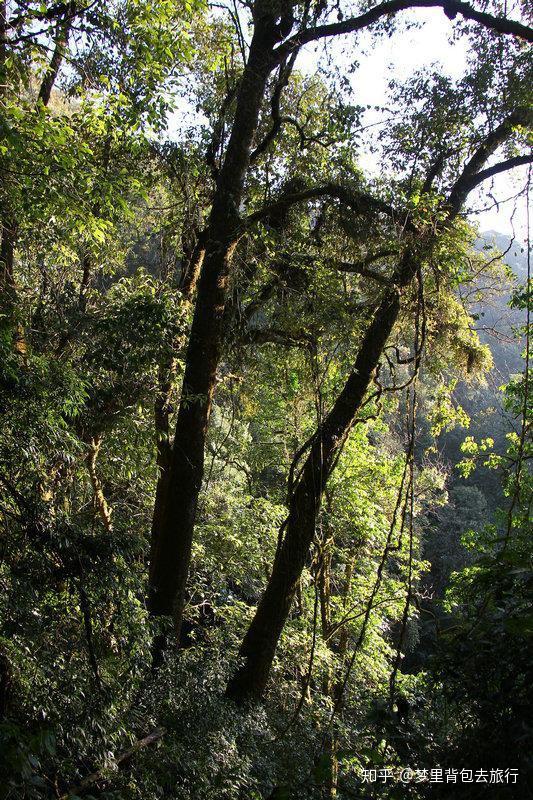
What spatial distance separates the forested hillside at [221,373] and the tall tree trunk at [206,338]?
2 cm

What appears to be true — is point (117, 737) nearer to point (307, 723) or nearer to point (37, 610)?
point (37, 610)

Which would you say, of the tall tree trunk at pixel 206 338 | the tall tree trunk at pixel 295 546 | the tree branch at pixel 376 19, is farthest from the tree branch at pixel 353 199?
the tree branch at pixel 376 19

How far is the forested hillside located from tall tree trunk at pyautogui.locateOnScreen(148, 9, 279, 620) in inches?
0.8

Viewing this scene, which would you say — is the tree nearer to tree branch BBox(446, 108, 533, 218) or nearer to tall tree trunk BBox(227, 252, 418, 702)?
tall tree trunk BBox(227, 252, 418, 702)

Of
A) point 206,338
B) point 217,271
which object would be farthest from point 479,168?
point 206,338

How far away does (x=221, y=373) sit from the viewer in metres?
5.73

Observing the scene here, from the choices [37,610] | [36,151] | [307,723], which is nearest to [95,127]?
[36,151]

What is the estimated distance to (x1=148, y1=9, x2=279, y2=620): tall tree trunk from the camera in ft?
14.6

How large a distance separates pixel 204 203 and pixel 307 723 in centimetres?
559

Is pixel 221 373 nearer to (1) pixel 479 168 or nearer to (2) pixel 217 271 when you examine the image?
(2) pixel 217 271

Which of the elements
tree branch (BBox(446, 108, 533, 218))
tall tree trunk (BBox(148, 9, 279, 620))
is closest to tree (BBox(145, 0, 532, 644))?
tall tree trunk (BBox(148, 9, 279, 620))

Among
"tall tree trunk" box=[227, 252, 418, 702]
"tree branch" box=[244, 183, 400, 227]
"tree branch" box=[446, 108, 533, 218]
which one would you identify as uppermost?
"tree branch" box=[446, 108, 533, 218]

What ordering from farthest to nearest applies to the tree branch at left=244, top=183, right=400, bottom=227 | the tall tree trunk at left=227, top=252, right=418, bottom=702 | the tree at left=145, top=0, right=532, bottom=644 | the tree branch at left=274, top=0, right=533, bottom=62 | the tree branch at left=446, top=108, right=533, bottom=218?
the tall tree trunk at left=227, top=252, right=418, bottom=702 < the tree branch at left=446, top=108, right=533, bottom=218 < the tree branch at left=244, top=183, right=400, bottom=227 < the tree at left=145, top=0, right=532, bottom=644 < the tree branch at left=274, top=0, right=533, bottom=62

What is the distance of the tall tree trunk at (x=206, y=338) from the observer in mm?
4449
